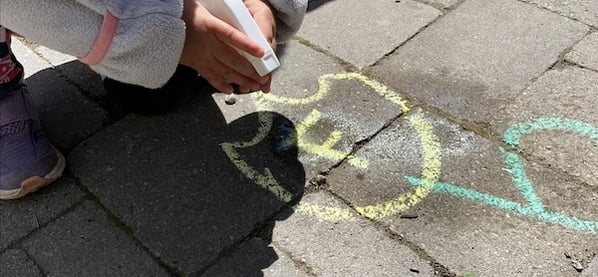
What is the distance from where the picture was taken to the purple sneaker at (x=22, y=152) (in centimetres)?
171

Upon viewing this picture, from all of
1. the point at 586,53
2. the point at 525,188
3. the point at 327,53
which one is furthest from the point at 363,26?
the point at 525,188

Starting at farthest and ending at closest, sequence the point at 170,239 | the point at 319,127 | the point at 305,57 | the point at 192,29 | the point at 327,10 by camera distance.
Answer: the point at 327,10 < the point at 305,57 < the point at 319,127 < the point at 170,239 < the point at 192,29

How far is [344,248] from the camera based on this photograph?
5.09ft

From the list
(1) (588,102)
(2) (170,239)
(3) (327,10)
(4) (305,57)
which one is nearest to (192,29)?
(2) (170,239)

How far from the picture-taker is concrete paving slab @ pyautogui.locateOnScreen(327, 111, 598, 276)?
4.94 ft

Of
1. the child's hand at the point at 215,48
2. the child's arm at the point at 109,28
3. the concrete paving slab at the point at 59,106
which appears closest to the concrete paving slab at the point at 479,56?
the child's hand at the point at 215,48

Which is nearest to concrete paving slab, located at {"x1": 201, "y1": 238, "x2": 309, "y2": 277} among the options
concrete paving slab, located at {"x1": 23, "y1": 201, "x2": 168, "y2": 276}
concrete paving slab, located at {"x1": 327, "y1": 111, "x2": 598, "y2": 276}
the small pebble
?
concrete paving slab, located at {"x1": 23, "y1": 201, "x2": 168, "y2": 276}

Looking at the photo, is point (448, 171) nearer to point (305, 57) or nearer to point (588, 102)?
point (588, 102)

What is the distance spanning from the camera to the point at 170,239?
1.59 meters

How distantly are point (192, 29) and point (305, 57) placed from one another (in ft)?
2.35

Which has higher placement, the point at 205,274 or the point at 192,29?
the point at 192,29

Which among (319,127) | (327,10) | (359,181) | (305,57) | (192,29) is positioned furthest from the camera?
(327,10)

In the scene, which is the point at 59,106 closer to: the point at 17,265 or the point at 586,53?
the point at 17,265

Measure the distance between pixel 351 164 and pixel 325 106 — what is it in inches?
9.5
